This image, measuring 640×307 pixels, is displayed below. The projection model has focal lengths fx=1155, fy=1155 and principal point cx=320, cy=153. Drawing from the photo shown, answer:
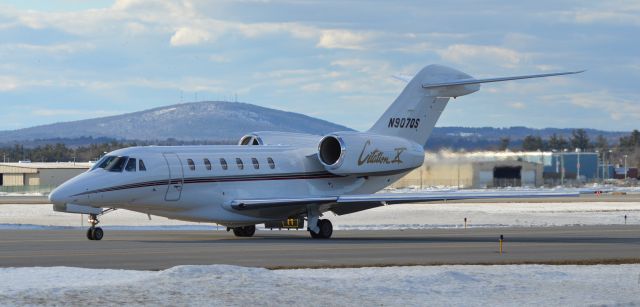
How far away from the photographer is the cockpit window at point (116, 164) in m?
33.3

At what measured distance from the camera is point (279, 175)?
3700 cm

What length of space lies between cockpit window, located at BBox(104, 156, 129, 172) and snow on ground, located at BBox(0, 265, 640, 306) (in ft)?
40.6

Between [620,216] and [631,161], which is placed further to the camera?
[631,161]

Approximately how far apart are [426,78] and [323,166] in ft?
17.3

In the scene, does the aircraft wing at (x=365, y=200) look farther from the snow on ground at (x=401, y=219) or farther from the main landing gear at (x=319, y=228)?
the snow on ground at (x=401, y=219)

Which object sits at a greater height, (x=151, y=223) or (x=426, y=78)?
(x=426, y=78)

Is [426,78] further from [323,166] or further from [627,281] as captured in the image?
[627,281]

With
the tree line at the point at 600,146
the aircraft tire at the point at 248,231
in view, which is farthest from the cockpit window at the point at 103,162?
the tree line at the point at 600,146

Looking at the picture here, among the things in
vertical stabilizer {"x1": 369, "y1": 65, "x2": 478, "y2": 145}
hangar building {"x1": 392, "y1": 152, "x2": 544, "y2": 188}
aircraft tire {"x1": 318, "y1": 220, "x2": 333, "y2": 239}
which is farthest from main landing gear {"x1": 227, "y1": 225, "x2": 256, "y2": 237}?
hangar building {"x1": 392, "y1": 152, "x2": 544, "y2": 188}

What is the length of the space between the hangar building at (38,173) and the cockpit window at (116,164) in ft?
261

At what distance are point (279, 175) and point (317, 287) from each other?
1914 cm

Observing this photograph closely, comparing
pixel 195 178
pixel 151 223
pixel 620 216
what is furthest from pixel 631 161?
pixel 195 178

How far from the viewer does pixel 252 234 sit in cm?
3756

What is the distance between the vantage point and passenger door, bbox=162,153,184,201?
33938mm
